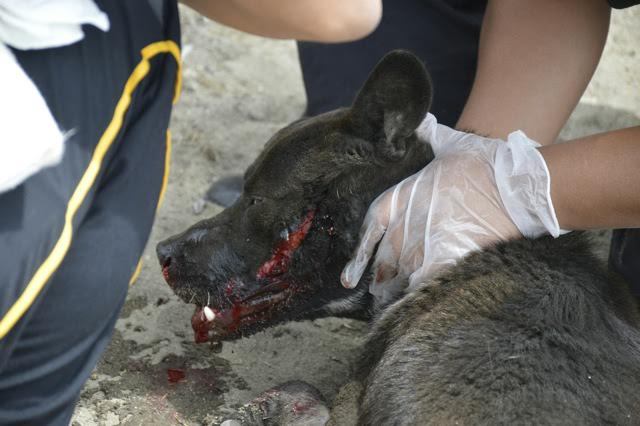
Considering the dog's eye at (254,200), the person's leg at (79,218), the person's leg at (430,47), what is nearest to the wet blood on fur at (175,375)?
the person's leg at (79,218)

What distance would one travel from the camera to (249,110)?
5.52 m

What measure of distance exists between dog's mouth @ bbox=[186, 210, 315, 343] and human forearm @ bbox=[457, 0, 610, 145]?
1025mm

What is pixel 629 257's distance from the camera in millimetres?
3721

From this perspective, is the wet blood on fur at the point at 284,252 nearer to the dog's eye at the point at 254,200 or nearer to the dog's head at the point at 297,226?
the dog's head at the point at 297,226

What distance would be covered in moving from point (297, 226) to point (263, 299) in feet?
1.01

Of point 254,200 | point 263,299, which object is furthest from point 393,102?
point 263,299

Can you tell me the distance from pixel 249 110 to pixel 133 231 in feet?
8.99

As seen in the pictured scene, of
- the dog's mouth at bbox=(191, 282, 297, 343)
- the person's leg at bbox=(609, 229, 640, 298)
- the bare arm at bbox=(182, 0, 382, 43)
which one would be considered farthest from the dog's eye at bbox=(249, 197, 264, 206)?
the person's leg at bbox=(609, 229, 640, 298)

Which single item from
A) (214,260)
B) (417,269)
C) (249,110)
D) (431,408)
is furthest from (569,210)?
(249,110)

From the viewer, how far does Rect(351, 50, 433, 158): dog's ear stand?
281 cm

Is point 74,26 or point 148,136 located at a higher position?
point 74,26

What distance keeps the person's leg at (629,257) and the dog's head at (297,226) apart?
1.09 meters

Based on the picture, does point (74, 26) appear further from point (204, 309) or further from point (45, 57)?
point (204, 309)

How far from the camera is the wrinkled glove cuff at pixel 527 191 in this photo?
9.43 ft
